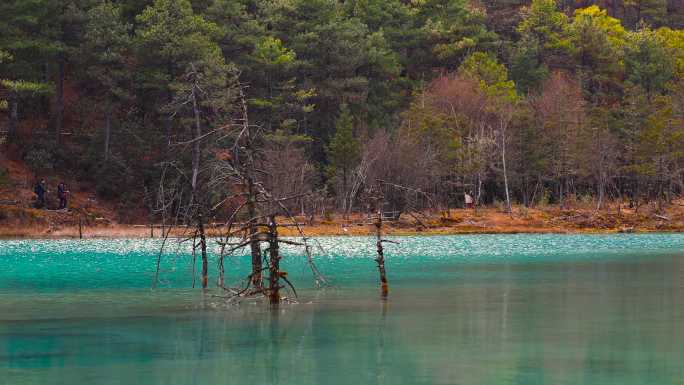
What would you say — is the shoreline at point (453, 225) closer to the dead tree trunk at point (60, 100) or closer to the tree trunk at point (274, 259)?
the dead tree trunk at point (60, 100)

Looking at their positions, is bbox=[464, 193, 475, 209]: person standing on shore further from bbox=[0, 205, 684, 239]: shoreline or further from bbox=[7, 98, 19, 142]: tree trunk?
bbox=[7, 98, 19, 142]: tree trunk

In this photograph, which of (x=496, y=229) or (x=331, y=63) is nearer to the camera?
(x=496, y=229)

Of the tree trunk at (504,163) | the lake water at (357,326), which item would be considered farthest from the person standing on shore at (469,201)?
the lake water at (357,326)

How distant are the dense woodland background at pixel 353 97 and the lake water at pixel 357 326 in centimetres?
3354

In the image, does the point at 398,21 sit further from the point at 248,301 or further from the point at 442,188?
the point at 248,301

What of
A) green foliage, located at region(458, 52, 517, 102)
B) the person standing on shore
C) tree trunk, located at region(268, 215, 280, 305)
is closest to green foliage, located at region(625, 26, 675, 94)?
green foliage, located at region(458, 52, 517, 102)

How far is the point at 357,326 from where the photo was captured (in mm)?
32469

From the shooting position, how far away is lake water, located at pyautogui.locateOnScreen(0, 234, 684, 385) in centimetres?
2466

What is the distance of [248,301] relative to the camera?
1572 inches

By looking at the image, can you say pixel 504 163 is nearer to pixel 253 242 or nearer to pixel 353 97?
pixel 353 97

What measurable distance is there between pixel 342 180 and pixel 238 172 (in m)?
68.7

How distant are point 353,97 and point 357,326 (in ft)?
280

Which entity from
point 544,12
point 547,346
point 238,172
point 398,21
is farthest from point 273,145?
point 547,346

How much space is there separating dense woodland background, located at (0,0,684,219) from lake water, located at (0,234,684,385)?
110ft
